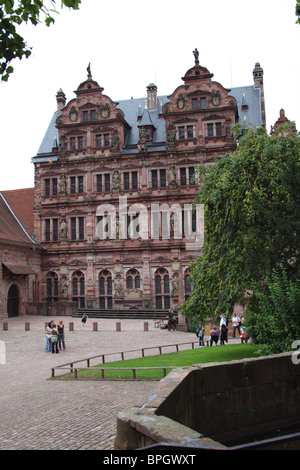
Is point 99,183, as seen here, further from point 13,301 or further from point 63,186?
point 13,301

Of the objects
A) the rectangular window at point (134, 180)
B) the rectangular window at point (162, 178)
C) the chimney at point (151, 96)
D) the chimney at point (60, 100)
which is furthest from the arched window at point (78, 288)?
the chimney at point (60, 100)

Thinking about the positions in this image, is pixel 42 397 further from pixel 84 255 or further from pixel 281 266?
pixel 84 255

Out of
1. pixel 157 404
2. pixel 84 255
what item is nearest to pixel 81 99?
pixel 84 255

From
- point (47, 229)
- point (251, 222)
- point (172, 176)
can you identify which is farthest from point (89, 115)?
point (251, 222)

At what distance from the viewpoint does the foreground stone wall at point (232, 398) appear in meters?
6.98

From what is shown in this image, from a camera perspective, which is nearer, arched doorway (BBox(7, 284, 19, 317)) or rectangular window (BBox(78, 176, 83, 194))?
arched doorway (BBox(7, 284, 19, 317))

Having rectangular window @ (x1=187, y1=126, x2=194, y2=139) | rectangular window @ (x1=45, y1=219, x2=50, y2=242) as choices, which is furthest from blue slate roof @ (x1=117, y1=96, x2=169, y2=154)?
rectangular window @ (x1=45, y1=219, x2=50, y2=242)

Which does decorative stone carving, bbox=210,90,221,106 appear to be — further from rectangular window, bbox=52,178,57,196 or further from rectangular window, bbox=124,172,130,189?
rectangular window, bbox=52,178,57,196

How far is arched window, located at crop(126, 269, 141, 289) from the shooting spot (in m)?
39.5

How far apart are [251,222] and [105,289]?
1009 inches

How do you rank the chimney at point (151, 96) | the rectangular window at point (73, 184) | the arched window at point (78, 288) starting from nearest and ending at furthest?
1. the arched window at point (78, 288)
2. the rectangular window at point (73, 184)
3. the chimney at point (151, 96)

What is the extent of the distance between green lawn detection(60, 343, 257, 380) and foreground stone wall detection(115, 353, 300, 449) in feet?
15.0

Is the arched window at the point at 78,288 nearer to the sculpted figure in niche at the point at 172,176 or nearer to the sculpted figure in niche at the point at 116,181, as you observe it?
the sculpted figure in niche at the point at 116,181

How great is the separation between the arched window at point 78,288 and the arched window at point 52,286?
190 cm
